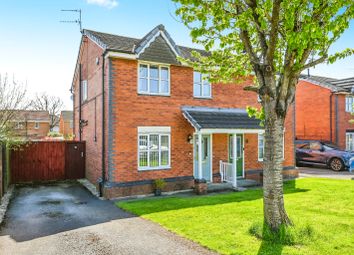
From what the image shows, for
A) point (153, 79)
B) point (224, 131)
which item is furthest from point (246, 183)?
point (153, 79)

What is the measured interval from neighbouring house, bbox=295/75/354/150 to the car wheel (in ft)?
14.2

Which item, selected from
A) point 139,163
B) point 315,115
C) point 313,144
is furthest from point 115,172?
point 315,115

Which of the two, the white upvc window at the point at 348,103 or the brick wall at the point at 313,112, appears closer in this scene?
the brick wall at the point at 313,112

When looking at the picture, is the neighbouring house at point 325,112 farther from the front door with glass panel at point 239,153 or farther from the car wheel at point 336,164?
the front door with glass panel at point 239,153

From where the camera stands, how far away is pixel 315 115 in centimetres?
2709

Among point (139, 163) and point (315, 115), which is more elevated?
point (315, 115)

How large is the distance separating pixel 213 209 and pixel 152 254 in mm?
4166

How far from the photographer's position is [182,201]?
471 inches

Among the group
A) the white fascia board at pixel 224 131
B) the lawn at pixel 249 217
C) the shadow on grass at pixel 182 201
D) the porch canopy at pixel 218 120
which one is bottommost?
the shadow on grass at pixel 182 201

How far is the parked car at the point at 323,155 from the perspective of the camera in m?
21.5

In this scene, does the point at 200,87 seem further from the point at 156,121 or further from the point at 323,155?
the point at 323,155

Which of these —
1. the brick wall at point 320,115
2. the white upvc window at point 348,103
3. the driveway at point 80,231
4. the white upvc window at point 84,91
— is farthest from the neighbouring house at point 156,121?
the white upvc window at point 348,103

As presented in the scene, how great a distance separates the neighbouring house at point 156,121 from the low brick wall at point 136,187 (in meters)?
0.04

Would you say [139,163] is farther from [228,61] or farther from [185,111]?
[228,61]
